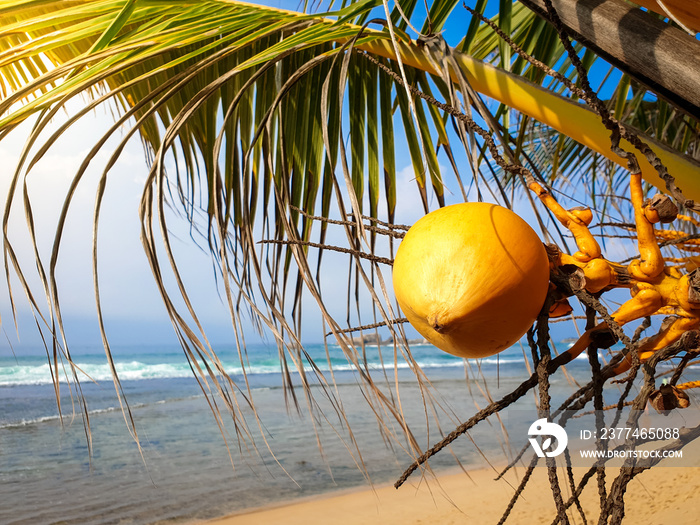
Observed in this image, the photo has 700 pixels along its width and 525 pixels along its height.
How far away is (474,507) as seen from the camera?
181 inches

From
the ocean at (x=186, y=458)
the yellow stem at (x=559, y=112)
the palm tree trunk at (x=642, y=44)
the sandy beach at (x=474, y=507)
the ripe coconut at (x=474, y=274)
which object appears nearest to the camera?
the ripe coconut at (x=474, y=274)

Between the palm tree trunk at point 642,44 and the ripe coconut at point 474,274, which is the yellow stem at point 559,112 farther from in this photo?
the ripe coconut at point 474,274

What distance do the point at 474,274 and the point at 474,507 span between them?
16.0 ft

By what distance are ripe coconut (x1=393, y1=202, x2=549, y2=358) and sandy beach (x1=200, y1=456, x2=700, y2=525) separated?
4016 mm

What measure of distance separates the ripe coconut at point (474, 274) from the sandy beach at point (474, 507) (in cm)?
402

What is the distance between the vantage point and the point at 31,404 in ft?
36.4

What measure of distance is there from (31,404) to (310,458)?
308 inches

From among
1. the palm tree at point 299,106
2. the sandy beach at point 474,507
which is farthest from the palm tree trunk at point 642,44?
the sandy beach at point 474,507

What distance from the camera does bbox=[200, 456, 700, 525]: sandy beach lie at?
13.9 ft

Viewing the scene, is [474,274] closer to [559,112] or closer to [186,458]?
[559,112]

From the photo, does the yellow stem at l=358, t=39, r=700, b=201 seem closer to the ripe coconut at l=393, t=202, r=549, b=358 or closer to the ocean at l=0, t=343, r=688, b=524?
the ripe coconut at l=393, t=202, r=549, b=358

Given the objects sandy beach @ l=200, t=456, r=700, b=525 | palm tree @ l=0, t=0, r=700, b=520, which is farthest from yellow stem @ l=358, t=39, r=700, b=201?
sandy beach @ l=200, t=456, r=700, b=525

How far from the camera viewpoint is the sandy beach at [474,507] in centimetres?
423

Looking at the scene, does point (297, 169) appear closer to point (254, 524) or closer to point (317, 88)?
point (317, 88)
